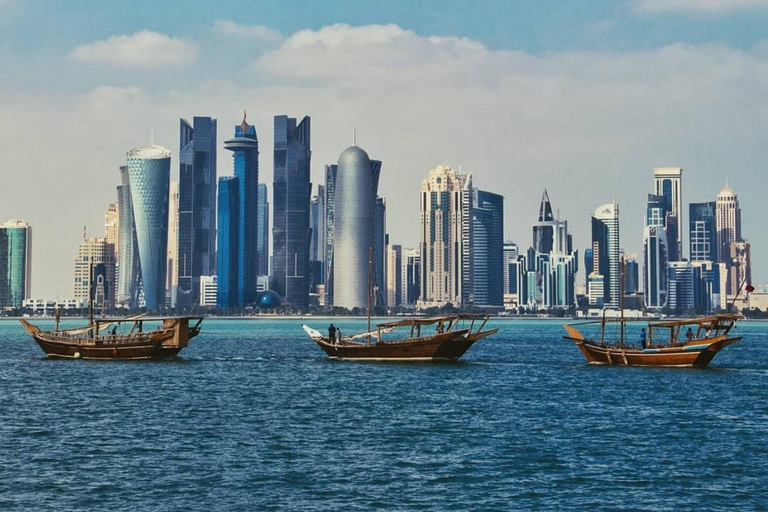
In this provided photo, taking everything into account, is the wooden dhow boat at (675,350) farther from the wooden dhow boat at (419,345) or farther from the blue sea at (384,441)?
the wooden dhow boat at (419,345)

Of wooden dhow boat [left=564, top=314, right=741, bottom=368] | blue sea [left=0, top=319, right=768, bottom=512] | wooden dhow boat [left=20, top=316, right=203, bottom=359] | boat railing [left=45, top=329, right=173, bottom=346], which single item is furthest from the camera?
boat railing [left=45, top=329, right=173, bottom=346]

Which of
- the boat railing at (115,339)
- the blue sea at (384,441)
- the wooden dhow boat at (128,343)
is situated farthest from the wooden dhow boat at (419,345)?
the boat railing at (115,339)

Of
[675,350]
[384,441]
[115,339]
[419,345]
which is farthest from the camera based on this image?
[115,339]

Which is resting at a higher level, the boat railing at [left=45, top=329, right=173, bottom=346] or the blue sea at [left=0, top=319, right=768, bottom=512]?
the boat railing at [left=45, top=329, right=173, bottom=346]

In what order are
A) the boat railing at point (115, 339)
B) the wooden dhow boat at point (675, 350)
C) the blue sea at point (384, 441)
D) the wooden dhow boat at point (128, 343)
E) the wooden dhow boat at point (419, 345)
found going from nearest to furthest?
the blue sea at point (384, 441)
the wooden dhow boat at point (675, 350)
the wooden dhow boat at point (419, 345)
the wooden dhow boat at point (128, 343)
the boat railing at point (115, 339)

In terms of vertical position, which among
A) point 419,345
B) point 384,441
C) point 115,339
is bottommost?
point 384,441

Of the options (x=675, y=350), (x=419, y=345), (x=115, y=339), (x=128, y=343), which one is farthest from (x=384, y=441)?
(x=115, y=339)

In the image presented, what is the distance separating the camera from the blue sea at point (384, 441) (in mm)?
48938

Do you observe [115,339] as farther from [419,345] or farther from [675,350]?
[675,350]

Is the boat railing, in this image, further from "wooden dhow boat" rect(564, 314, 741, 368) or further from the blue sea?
"wooden dhow boat" rect(564, 314, 741, 368)

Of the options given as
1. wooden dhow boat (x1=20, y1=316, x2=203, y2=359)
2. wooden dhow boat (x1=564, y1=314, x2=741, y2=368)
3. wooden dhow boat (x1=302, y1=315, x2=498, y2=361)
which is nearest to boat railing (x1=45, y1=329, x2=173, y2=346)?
wooden dhow boat (x1=20, y1=316, x2=203, y2=359)

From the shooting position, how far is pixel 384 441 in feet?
209

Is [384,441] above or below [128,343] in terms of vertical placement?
below

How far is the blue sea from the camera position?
48938 millimetres
